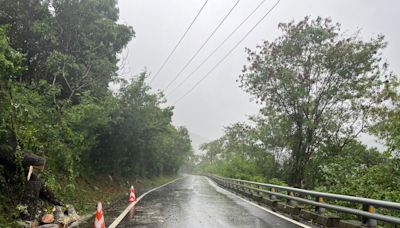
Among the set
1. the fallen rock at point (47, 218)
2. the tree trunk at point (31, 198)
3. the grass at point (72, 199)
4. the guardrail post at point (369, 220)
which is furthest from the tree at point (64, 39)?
the guardrail post at point (369, 220)

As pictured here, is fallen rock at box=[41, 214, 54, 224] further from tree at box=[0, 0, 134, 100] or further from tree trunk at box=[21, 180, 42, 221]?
tree at box=[0, 0, 134, 100]

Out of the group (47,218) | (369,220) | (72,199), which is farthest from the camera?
(72,199)

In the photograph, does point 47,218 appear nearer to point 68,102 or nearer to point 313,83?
point 68,102

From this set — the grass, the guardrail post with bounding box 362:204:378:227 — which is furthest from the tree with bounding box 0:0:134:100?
the guardrail post with bounding box 362:204:378:227

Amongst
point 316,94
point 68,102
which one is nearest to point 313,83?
point 316,94

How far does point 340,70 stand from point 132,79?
13578 mm

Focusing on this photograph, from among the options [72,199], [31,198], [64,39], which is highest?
[64,39]

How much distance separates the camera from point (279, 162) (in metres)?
30.6

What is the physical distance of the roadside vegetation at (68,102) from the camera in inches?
344

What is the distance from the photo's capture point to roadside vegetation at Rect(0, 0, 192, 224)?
8.73 metres

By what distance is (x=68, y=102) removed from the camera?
1435cm

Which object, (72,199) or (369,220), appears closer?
(369,220)

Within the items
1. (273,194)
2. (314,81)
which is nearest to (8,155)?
(273,194)

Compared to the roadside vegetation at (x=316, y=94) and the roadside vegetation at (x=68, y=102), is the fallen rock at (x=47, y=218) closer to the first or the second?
the roadside vegetation at (x=68, y=102)
